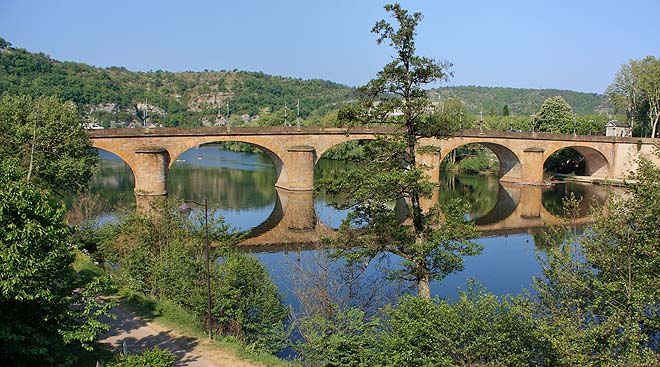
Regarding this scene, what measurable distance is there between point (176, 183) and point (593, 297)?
42129 millimetres

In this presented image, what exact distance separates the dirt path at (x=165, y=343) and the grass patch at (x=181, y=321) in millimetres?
191

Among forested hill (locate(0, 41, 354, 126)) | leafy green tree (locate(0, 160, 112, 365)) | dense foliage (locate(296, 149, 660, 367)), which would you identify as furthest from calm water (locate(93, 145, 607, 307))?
forested hill (locate(0, 41, 354, 126))

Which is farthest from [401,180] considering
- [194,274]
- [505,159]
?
[505,159]

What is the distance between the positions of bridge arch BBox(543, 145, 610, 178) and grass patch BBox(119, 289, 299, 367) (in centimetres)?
4832

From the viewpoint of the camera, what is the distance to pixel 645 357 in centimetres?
854

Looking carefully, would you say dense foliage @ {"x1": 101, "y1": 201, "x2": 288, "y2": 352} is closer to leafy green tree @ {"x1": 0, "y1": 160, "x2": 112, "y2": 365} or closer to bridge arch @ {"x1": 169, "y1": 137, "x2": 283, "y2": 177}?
leafy green tree @ {"x1": 0, "y1": 160, "x2": 112, "y2": 365}

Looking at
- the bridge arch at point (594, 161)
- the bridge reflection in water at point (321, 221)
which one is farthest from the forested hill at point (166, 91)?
the bridge reflection in water at point (321, 221)

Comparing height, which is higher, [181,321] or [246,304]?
[246,304]

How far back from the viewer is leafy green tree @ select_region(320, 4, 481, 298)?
13.8 meters

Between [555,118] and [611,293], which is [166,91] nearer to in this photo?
[555,118]

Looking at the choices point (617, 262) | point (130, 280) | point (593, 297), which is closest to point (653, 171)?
point (617, 262)

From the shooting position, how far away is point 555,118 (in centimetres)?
6756

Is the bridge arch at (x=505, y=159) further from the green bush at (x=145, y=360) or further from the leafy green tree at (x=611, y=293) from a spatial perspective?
the green bush at (x=145, y=360)

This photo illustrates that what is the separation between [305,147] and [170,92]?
5308 inches
